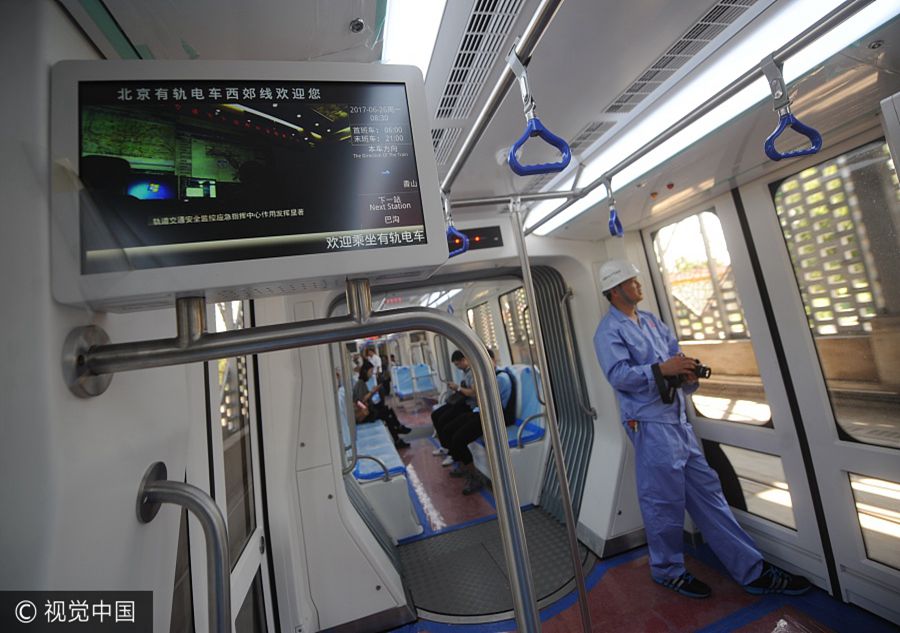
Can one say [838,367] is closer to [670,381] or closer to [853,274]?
[853,274]

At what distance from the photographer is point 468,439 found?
4.89 m

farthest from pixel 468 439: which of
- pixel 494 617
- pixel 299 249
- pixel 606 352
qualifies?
pixel 299 249

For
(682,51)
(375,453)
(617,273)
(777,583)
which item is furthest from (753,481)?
(375,453)

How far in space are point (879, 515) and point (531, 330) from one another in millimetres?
1991

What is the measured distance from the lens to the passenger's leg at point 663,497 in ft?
8.07

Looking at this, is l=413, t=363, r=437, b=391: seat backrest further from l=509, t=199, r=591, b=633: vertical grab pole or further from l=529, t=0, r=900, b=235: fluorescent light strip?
l=509, t=199, r=591, b=633: vertical grab pole

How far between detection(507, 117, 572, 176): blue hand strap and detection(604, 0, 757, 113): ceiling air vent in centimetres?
84

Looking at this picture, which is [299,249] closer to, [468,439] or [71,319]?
[71,319]

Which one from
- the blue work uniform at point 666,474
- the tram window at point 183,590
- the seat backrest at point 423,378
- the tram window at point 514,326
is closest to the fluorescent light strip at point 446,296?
the tram window at point 514,326

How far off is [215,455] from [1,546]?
3.23 feet

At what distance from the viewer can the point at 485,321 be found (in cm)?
648

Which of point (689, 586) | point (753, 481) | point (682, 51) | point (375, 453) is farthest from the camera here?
point (375, 453)

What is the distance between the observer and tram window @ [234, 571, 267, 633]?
5.95 feet

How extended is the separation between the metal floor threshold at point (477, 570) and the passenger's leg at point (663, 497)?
607 mm
